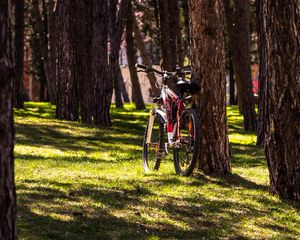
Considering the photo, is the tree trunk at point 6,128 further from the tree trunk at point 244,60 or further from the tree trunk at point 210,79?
the tree trunk at point 244,60

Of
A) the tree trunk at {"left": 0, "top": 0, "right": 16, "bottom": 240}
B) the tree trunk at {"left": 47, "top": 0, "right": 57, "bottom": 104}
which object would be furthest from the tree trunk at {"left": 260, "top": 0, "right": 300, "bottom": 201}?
the tree trunk at {"left": 47, "top": 0, "right": 57, "bottom": 104}

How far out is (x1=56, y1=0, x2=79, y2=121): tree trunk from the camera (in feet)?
67.4

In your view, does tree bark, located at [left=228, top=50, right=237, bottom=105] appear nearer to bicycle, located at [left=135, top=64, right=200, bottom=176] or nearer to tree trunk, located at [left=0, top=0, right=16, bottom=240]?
bicycle, located at [left=135, top=64, right=200, bottom=176]

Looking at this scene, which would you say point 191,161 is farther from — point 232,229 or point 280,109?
point 232,229

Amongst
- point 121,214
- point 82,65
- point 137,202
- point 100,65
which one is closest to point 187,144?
point 137,202

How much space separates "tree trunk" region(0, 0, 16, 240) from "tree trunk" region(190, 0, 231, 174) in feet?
19.2

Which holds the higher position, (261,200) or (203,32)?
(203,32)

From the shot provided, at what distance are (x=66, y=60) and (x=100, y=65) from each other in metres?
1.16

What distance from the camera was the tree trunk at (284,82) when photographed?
820 centimetres

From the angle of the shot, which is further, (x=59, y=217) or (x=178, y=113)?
(x=178, y=113)

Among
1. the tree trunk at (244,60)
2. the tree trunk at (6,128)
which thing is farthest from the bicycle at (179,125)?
the tree trunk at (244,60)

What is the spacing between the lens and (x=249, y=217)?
757 centimetres

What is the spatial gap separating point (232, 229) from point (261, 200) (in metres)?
1.63

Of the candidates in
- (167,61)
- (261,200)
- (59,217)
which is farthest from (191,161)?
(167,61)
